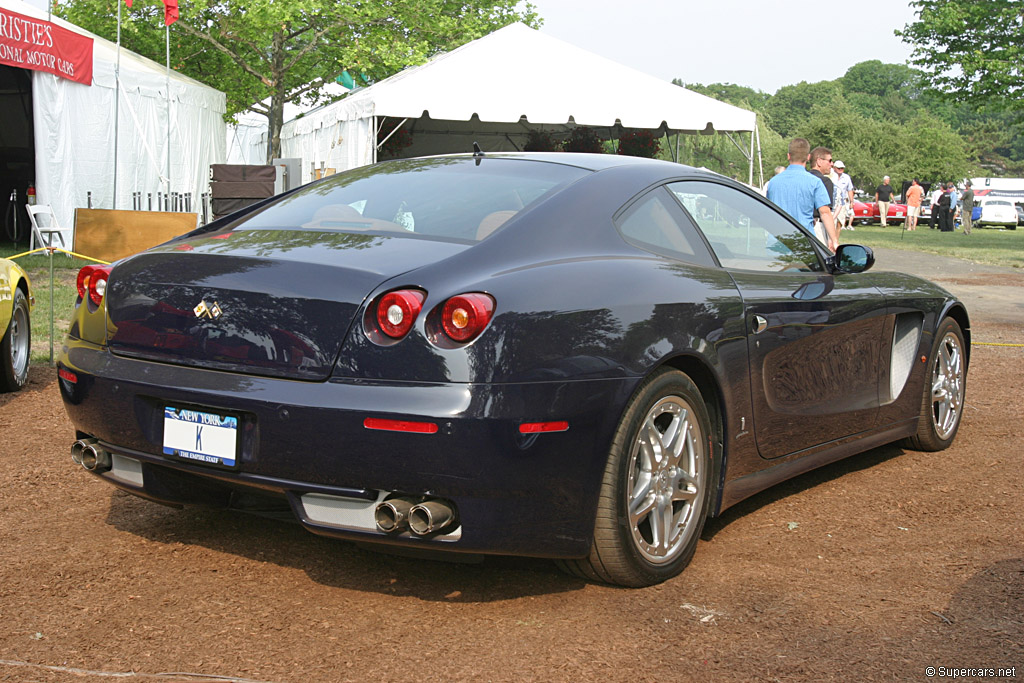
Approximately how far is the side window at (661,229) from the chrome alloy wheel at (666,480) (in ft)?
1.89

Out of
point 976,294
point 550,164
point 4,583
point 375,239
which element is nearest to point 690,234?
point 550,164

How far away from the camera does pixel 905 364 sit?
16.8 feet

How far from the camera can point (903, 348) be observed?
5.10 meters

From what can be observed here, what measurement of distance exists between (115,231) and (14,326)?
2.56m

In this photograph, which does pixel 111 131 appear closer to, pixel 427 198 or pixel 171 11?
pixel 171 11

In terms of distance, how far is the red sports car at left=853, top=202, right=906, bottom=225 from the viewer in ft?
147

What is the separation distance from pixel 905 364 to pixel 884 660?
2.41 metres

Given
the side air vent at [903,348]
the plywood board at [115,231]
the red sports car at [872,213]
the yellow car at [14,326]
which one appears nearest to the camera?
the side air vent at [903,348]

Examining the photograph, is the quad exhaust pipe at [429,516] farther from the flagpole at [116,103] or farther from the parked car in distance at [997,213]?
the parked car in distance at [997,213]

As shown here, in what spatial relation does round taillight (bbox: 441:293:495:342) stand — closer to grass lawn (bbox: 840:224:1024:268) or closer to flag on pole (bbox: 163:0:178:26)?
flag on pole (bbox: 163:0:178:26)

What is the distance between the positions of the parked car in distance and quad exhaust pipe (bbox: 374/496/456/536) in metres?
48.8

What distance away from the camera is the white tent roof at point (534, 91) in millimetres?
16562

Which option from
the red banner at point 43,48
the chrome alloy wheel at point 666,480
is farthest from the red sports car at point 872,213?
the chrome alloy wheel at point 666,480

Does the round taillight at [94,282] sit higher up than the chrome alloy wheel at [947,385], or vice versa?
the round taillight at [94,282]
